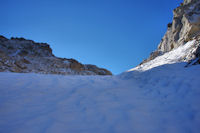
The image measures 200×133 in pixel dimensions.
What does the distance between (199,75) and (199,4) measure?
19.0 m

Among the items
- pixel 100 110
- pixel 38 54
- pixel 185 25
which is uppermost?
pixel 38 54

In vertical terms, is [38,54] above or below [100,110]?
above

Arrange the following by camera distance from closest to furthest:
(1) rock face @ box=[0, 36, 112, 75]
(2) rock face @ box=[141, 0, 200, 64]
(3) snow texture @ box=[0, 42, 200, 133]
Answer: (3) snow texture @ box=[0, 42, 200, 133], (2) rock face @ box=[141, 0, 200, 64], (1) rock face @ box=[0, 36, 112, 75]

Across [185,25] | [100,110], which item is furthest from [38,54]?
[100,110]

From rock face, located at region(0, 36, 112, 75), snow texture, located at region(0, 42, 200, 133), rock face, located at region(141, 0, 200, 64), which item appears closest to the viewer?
snow texture, located at region(0, 42, 200, 133)

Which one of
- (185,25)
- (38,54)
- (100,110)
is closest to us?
(100,110)

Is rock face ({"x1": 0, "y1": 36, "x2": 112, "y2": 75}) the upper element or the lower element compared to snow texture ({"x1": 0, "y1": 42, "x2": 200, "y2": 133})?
upper

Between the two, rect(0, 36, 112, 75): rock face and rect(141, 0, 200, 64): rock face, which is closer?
rect(141, 0, 200, 64): rock face

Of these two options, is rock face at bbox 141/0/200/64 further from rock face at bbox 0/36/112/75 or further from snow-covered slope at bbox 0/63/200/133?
rock face at bbox 0/36/112/75

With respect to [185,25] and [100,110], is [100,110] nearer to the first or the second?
[100,110]

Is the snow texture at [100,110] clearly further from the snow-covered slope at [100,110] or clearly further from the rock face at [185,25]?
the rock face at [185,25]

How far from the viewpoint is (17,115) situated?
2309 mm

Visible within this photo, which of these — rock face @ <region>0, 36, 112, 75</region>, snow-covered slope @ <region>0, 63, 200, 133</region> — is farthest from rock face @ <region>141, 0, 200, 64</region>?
rock face @ <region>0, 36, 112, 75</region>

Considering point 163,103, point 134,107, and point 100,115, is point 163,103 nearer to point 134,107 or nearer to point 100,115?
point 134,107
